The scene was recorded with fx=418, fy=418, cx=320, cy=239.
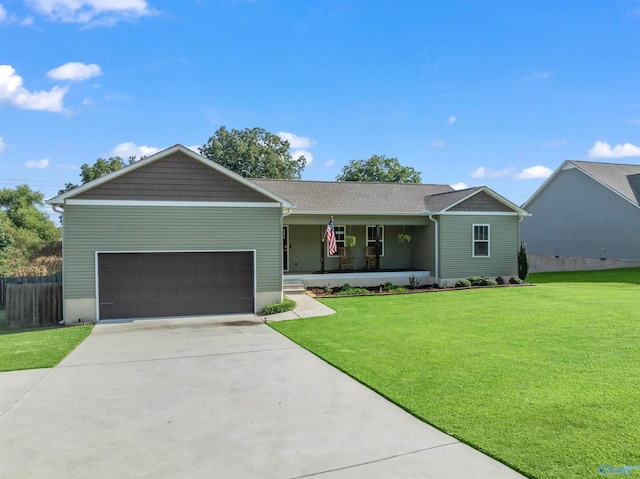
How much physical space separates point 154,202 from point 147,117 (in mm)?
10866

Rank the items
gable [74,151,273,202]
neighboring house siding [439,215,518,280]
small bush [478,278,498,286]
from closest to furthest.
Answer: gable [74,151,273,202] < small bush [478,278,498,286] < neighboring house siding [439,215,518,280]

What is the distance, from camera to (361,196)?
67.3ft

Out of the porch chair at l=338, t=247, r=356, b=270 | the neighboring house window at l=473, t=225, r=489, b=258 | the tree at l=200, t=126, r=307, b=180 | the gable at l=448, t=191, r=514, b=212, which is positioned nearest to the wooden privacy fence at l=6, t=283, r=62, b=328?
the porch chair at l=338, t=247, r=356, b=270

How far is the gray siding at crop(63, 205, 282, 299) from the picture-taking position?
1220cm

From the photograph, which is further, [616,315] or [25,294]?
[25,294]

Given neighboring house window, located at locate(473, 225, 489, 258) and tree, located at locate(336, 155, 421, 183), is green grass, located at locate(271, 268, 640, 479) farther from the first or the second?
tree, located at locate(336, 155, 421, 183)

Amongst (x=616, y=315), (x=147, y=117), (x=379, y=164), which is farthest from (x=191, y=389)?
(x=379, y=164)

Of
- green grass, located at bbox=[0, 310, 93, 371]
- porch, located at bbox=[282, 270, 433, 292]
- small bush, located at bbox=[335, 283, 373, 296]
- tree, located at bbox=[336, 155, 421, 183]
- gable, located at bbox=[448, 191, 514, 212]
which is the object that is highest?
tree, located at bbox=[336, 155, 421, 183]

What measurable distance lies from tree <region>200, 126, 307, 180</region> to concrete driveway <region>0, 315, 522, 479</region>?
34.7 m

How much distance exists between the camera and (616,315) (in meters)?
10.7

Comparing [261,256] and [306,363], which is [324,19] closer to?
[261,256]

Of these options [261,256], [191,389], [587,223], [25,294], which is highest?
[587,223]

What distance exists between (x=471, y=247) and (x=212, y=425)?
16131 millimetres

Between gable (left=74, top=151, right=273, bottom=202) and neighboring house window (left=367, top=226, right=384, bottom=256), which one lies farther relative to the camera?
neighboring house window (left=367, top=226, right=384, bottom=256)
